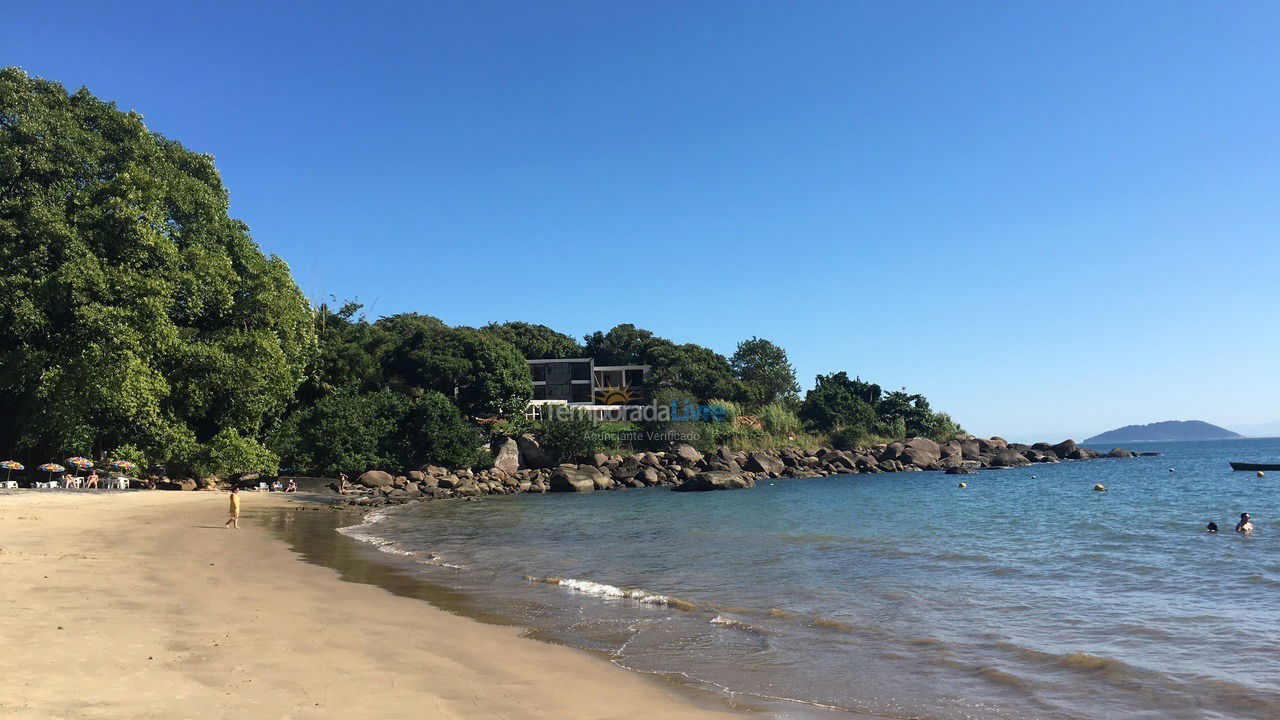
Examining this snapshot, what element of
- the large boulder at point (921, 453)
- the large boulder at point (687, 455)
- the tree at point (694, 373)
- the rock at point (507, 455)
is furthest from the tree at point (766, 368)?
the rock at point (507, 455)

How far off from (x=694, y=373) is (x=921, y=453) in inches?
821

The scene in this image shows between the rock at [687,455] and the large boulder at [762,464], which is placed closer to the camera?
the rock at [687,455]

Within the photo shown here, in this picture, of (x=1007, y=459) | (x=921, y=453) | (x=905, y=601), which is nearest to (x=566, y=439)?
(x=921, y=453)

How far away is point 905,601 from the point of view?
1093 centimetres

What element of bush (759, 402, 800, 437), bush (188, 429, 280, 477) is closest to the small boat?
bush (759, 402, 800, 437)

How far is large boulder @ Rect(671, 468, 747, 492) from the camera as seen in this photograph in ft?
A: 130

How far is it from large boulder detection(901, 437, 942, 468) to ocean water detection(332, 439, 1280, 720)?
111ft

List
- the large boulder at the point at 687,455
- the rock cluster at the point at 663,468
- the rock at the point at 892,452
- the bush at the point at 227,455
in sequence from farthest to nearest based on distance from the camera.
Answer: the rock at the point at 892,452, the large boulder at the point at 687,455, the rock cluster at the point at 663,468, the bush at the point at 227,455

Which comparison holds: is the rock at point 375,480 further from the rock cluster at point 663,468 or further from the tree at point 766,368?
the tree at point 766,368

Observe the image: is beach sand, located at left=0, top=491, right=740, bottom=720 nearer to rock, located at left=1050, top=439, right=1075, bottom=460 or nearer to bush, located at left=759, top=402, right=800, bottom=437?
bush, located at left=759, top=402, right=800, bottom=437

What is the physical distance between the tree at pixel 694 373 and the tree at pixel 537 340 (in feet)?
47.3

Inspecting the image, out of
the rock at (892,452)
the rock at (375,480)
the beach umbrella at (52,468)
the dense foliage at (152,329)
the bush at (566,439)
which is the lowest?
the rock at (375,480)

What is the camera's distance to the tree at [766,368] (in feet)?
239

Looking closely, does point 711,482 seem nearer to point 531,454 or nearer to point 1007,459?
point 531,454
